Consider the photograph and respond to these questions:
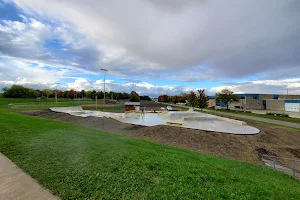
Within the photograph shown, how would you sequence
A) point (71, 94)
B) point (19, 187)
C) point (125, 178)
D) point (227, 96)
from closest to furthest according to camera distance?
1. point (19, 187)
2. point (125, 178)
3. point (227, 96)
4. point (71, 94)

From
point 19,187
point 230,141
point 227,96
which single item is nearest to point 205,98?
point 227,96

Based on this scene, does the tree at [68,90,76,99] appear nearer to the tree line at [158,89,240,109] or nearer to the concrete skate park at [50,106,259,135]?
the tree line at [158,89,240,109]

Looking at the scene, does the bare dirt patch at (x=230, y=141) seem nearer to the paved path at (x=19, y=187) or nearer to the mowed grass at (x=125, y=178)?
the mowed grass at (x=125, y=178)

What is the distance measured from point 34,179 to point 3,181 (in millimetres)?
654

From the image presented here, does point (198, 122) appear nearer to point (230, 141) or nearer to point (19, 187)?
point (230, 141)

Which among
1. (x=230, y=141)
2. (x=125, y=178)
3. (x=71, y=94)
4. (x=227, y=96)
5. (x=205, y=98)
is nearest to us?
(x=125, y=178)

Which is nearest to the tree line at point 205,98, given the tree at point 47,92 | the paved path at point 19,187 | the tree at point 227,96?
the tree at point 227,96

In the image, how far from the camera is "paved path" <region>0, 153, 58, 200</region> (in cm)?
286

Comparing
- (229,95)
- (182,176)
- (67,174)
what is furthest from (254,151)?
(229,95)

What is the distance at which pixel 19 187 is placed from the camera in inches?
123

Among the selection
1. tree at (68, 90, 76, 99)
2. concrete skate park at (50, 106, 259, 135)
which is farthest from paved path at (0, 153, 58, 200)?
tree at (68, 90, 76, 99)

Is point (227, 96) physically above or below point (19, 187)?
above

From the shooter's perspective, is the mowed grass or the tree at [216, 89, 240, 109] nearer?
the mowed grass

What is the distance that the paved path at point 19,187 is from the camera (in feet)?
9.37
